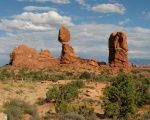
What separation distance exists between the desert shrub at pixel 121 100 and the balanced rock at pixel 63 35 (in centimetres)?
4782

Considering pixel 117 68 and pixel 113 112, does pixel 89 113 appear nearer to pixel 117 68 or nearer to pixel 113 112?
pixel 113 112

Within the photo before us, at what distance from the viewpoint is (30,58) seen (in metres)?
65.1

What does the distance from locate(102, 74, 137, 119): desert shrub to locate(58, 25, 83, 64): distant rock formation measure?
45.2 meters

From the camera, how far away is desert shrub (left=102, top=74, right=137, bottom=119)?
18.4m

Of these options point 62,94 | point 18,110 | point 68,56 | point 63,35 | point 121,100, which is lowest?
point 62,94

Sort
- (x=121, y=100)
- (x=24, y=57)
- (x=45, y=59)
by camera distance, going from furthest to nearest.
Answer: (x=45, y=59)
(x=24, y=57)
(x=121, y=100)

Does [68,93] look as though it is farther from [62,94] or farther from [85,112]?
[85,112]

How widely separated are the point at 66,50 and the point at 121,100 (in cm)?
4712

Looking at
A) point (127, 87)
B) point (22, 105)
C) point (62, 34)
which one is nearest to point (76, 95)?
point (127, 87)

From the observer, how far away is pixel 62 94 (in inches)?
971

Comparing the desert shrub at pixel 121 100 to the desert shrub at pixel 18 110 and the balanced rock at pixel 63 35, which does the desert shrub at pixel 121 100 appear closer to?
the desert shrub at pixel 18 110

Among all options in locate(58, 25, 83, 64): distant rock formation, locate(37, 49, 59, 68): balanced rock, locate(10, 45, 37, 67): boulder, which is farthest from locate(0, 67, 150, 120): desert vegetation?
locate(37, 49, 59, 68): balanced rock

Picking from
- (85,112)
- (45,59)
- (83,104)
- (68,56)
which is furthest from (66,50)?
(85,112)

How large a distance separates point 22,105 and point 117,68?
162 ft
